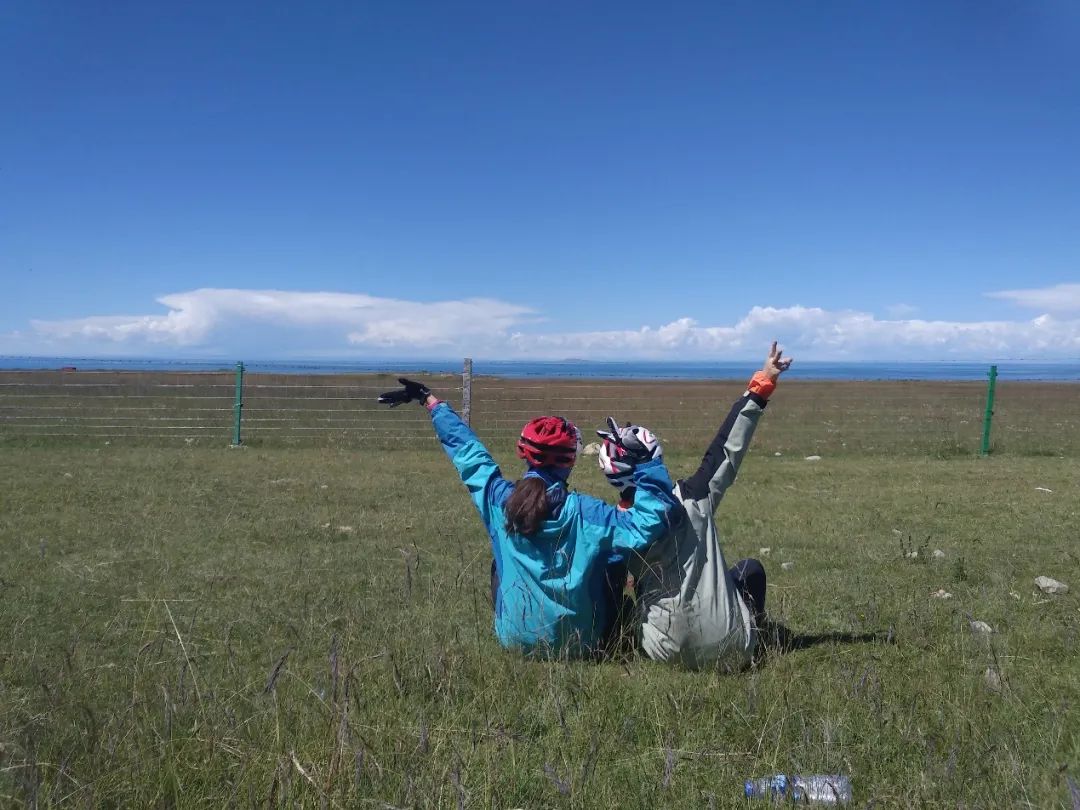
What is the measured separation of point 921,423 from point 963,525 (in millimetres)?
15310

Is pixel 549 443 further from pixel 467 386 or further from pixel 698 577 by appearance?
pixel 467 386

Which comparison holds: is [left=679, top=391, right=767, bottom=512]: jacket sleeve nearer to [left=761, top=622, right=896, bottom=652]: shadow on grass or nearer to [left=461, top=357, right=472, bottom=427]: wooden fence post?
[left=761, top=622, right=896, bottom=652]: shadow on grass

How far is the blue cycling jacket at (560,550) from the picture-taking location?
396 centimetres

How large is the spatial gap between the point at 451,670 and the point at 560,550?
27.9 inches

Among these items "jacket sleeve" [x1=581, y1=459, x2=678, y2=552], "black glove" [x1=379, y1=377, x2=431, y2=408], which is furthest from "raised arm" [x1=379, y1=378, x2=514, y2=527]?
"jacket sleeve" [x1=581, y1=459, x2=678, y2=552]

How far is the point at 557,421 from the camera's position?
14.3 ft

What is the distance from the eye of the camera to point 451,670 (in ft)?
12.6

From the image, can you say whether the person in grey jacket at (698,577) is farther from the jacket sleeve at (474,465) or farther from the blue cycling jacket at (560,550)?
the jacket sleeve at (474,465)

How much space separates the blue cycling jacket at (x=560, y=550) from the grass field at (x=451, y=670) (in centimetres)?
17

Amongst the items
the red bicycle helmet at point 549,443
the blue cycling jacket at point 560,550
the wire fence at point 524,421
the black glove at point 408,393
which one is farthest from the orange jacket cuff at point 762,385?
the wire fence at point 524,421

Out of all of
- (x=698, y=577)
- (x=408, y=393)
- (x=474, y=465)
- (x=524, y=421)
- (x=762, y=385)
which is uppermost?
(x=762, y=385)

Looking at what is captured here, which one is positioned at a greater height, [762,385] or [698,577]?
[762,385]

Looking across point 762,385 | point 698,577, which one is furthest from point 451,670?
point 762,385

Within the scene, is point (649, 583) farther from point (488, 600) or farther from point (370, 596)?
point (370, 596)
